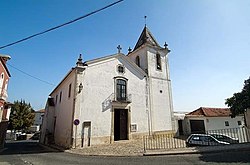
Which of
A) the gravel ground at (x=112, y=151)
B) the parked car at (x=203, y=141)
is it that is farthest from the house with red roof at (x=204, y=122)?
the gravel ground at (x=112, y=151)

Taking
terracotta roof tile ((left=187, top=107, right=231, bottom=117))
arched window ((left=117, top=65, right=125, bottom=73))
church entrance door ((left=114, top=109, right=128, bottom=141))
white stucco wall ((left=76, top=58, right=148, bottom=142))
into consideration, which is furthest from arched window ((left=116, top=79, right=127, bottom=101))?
terracotta roof tile ((left=187, top=107, right=231, bottom=117))

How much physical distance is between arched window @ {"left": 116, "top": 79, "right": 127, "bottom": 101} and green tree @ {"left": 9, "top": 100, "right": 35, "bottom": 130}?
27898 millimetres

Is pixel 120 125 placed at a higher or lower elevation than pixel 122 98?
lower

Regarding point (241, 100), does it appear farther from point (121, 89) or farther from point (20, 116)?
point (20, 116)

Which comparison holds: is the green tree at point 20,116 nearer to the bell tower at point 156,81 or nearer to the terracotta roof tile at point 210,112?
the bell tower at point 156,81

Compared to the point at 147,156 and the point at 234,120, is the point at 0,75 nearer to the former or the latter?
the point at 147,156

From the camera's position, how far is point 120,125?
16203 millimetres

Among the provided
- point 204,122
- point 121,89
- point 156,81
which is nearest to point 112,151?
point 121,89

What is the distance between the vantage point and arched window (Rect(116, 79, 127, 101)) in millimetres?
16497

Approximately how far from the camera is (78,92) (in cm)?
1408

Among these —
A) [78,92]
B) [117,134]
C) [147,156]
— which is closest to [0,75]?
[78,92]

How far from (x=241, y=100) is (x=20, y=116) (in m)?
37.9

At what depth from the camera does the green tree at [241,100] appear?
13.2 metres

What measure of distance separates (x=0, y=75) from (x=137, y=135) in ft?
47.1
